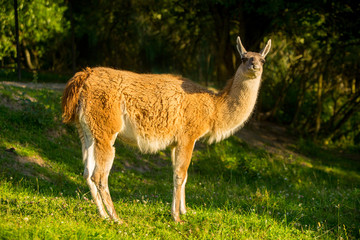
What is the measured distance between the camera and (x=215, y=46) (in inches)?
539

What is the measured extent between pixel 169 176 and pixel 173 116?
357 centimetres

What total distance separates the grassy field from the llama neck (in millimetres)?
1200

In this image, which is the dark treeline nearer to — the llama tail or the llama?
the llama

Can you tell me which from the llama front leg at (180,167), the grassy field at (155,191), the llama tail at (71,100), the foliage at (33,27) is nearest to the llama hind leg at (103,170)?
the grassy field at (155,191)

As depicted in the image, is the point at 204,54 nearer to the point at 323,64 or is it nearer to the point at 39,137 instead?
the point at 323,64

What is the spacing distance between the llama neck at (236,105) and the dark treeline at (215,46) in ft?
20.1

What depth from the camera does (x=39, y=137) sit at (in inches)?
336

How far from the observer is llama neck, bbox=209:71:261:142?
244 inches

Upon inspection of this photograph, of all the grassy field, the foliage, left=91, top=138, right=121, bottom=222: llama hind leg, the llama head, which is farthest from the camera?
the foliage

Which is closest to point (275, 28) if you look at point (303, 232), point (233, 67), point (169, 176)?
point (233, 67)

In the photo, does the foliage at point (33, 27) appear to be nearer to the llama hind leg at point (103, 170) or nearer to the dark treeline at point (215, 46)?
the dark treeline at point (215, 46)

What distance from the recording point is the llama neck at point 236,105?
620 centimetres

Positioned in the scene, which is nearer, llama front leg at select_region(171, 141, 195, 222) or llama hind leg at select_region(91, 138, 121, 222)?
llama hind leg at select_region(91, 138, 121, 222)

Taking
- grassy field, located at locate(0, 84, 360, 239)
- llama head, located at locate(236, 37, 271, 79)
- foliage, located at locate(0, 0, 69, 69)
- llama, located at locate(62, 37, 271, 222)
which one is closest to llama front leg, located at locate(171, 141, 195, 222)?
llama, located at locate(62, 37, 271, 222)
